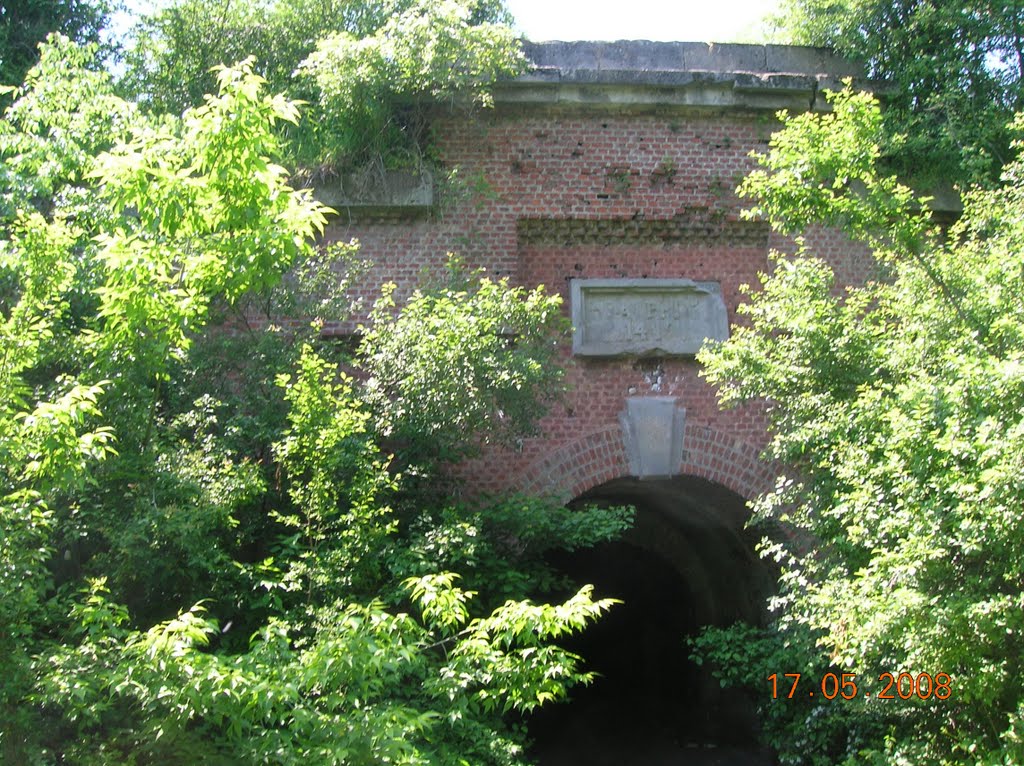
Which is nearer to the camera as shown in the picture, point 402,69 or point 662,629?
point 402,69

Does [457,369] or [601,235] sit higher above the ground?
[601,235]

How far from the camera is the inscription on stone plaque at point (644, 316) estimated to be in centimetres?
1098

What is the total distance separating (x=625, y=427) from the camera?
1095 cm

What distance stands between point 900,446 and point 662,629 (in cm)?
1051

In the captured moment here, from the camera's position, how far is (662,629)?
17.5 m

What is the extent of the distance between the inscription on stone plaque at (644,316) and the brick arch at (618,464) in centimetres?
84

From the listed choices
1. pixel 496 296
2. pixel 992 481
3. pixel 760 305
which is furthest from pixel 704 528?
pixel 992 481

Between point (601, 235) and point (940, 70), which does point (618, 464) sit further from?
point (940, 70)
